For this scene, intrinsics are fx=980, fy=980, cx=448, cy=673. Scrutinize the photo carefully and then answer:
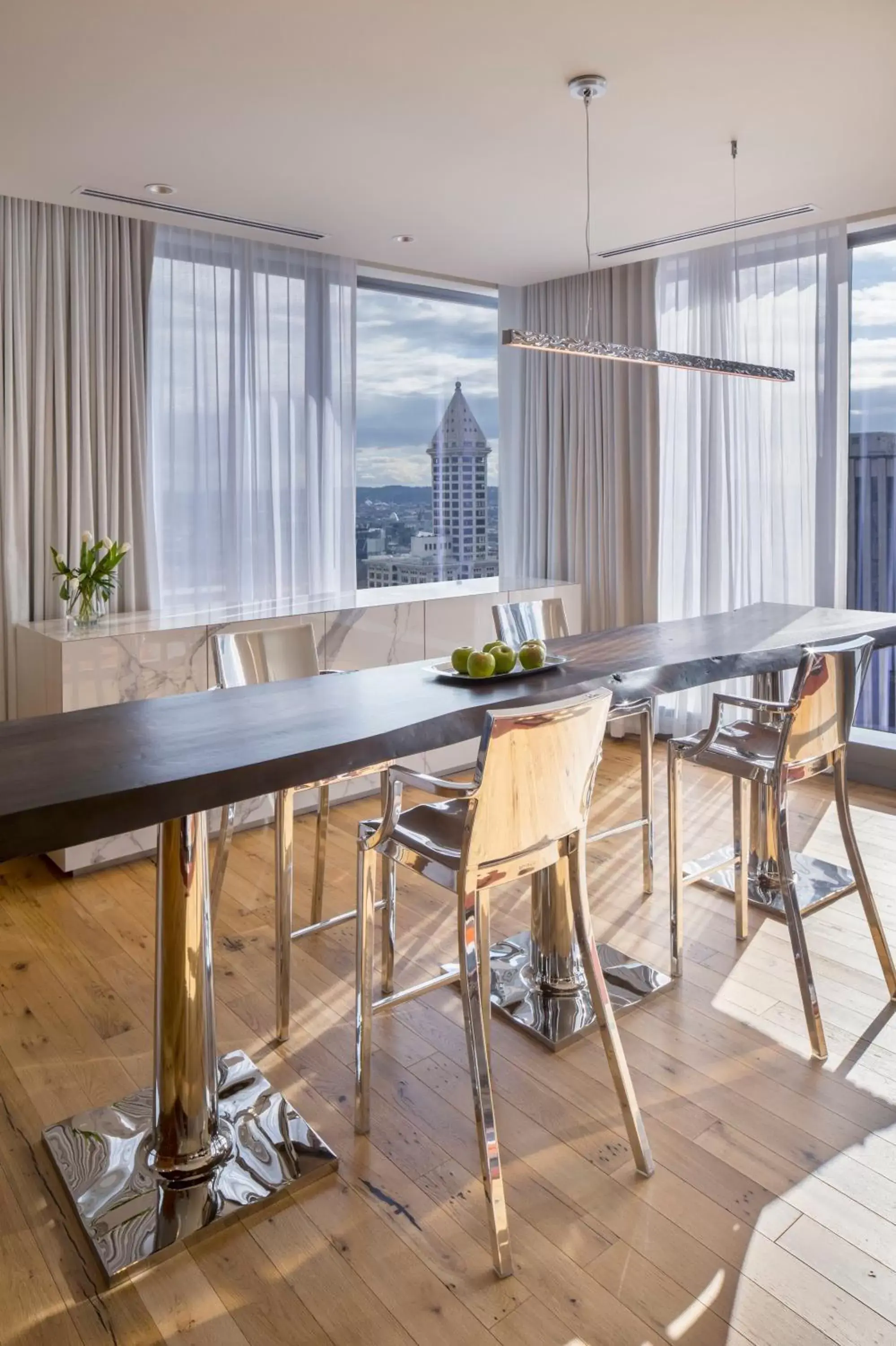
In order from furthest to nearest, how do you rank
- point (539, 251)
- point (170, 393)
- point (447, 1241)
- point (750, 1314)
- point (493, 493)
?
point (493, 493) → point (539, 251) → point (170, 393) → point (447, 1241) → point (750, 1314)

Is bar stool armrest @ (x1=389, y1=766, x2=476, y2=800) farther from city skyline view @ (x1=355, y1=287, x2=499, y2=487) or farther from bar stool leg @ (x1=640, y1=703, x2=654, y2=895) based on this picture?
city skyline view @ (x1=355, y1=287, x2=499, y2=487)

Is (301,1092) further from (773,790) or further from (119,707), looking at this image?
(773,790)

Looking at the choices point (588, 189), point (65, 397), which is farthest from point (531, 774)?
point (65, 397)

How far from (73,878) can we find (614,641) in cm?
213

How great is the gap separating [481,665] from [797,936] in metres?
1.03

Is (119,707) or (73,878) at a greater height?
(119,707)

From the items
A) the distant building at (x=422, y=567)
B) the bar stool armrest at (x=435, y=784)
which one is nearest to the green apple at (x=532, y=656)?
the bar stool armrest at (x=435, y=784)

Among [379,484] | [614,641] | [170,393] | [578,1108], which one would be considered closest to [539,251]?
[379,484]

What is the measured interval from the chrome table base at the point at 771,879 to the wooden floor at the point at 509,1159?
0.23 feet

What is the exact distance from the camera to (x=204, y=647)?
3.79 metres

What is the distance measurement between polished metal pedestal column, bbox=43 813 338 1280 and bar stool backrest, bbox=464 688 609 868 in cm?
57

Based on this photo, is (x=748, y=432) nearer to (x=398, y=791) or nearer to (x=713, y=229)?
(x=713, y=229)

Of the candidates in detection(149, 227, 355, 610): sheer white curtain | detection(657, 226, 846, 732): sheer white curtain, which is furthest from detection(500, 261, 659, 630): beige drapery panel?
detection(149, 227, 355, 610): sheer white curtain

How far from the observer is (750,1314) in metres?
1.64
